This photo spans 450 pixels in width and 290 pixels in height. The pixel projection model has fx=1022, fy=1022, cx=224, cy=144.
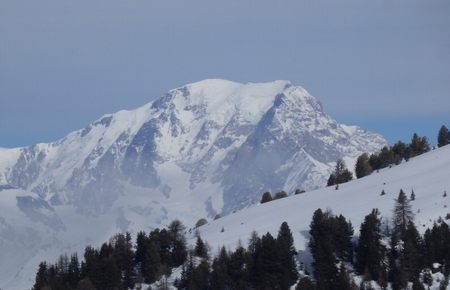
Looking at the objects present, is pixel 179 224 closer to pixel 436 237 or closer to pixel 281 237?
pixel 281 237

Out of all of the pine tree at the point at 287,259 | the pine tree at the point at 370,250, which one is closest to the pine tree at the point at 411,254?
the pine tree at the point at 370,250

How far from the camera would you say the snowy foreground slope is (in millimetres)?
165250

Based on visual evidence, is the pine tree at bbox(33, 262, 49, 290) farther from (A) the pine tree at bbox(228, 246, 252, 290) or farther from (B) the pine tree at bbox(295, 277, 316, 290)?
(B) the pine tree at bbox(295, 277, 316, 290)

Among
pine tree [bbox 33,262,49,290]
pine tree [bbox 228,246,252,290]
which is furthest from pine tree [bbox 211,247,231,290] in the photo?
pine tree [bbox 33,262,49,290]

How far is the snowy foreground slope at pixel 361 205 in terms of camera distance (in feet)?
542

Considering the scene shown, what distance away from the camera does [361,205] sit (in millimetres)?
176875

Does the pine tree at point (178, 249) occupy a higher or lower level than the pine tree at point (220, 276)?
higher

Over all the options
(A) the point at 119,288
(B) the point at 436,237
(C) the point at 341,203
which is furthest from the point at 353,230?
(A) the point at 119,288

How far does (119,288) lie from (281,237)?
2685 cm

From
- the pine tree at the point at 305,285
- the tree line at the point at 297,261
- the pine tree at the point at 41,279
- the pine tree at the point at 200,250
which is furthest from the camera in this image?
the pine tree at the point at 41,279

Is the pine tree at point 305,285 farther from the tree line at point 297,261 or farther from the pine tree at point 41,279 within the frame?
the pine tree at point 41,279

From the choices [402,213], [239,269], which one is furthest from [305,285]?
[402,213]

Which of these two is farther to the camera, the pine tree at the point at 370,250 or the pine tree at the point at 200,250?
the pine tree at the point at 200,250

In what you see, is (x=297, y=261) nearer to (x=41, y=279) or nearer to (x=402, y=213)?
(x=402, y=213)
